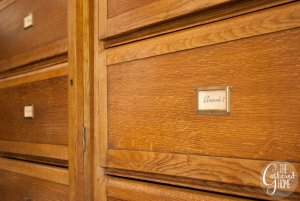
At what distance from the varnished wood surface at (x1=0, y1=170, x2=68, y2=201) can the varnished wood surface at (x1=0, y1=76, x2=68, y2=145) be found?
9 cm

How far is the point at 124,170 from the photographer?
54 cm

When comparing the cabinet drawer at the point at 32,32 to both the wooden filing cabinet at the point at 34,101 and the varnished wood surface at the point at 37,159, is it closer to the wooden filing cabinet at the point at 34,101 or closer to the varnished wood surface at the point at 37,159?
the wooden filing cabinet at the point at 34,101

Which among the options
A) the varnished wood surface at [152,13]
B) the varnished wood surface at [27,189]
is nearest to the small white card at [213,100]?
the varnished wood surface at [152,13]

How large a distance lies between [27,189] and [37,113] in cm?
19

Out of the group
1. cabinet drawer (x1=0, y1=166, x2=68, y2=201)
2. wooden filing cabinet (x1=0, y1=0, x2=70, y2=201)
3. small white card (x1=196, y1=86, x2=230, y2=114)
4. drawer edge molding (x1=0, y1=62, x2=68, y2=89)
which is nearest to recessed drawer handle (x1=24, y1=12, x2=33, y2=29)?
wooden filing cabinet (x1=0, y1=0, x2=70, y2=201)

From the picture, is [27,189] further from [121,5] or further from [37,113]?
[121,5]

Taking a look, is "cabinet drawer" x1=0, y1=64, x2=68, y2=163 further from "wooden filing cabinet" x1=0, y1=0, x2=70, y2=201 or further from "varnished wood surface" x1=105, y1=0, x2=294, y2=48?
"varnished wood surface" x1=105, y1=0, x2=294, y2=48

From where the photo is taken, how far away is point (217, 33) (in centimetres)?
41

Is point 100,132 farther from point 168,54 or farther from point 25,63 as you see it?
point 25,63

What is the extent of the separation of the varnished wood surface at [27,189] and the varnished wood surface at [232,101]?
22 centimetres

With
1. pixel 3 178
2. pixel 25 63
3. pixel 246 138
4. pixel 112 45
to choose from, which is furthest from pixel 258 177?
pixel 3 178

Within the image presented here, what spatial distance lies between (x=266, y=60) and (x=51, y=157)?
501 millimetres

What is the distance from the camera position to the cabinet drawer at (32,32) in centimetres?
67

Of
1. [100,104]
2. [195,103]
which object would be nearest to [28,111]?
[100,104]
